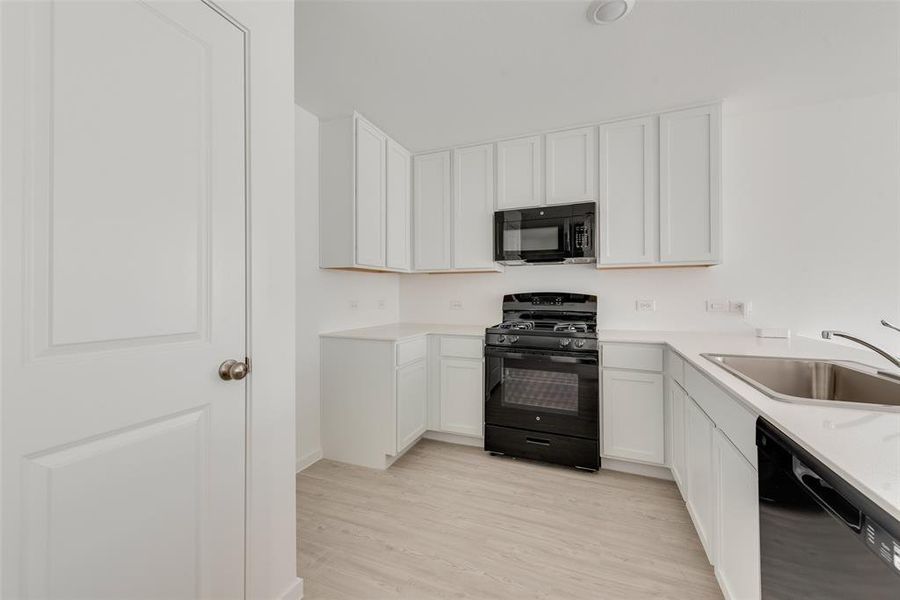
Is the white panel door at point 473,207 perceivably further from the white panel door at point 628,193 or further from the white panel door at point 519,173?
the white panel door at point 628,193

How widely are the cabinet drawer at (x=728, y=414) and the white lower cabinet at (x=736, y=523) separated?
35 millimetres

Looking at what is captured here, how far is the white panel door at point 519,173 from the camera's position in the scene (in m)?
2.87

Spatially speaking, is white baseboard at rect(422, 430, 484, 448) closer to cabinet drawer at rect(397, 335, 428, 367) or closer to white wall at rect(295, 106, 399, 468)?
cabinet drawer at rect(397, 335, 428, 367)

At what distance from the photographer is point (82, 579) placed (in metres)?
0.84

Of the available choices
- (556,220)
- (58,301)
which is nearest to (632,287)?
(556,220)

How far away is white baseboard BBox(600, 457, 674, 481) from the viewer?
242 centimetres

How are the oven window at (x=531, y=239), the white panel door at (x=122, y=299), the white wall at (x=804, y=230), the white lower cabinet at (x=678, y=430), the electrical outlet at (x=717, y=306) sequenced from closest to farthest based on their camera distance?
1. the white panel door at (x=122, y=299)
2. the white lower cabinet at (x=678, y=430)
3. the white wall at (x=804, y=230)
4. the electrical outlet at (x=717, y=306)
5. the oven window at (x=531, y=239)

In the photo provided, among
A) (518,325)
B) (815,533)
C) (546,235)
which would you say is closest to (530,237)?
(546,235)

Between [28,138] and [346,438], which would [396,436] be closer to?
[346,438]

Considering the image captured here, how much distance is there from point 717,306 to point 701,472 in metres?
1.52

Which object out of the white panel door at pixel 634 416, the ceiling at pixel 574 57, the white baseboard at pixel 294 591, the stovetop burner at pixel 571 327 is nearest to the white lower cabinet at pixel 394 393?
the stovetop burner at pixel 571 327

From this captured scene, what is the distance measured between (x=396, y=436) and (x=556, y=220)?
1.96 m

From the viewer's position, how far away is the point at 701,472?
1.65m

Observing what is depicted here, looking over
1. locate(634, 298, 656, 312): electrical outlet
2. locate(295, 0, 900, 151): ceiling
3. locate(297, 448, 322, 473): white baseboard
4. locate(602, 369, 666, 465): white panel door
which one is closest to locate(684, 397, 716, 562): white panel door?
locate(602, 369, 666, 465): white panel door
